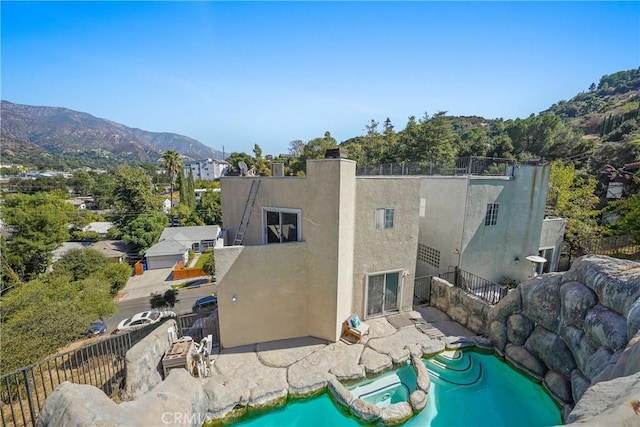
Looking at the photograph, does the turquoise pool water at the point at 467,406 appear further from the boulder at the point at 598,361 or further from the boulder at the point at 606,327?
the boulder at the point at 606,327

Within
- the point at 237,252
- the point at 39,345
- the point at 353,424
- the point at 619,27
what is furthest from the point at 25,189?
the point at 619,27

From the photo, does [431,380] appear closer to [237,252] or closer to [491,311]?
[491,311]

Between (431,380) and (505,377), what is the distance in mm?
2536

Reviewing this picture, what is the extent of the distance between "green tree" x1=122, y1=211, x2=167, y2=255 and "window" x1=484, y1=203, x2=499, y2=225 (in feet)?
134

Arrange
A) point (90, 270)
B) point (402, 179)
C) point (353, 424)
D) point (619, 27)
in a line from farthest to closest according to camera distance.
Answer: point (90, 270)
point (619, 27)
point (402, 179)
point (353, 424)

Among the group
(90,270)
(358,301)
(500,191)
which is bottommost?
(90,270)

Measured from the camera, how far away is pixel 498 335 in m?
9.73

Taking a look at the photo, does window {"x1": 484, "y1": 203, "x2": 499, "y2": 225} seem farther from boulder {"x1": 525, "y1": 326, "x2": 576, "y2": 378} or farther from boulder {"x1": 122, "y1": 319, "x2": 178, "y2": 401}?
boulder {"x1": 122, "y1": 319, "x2": 178, "y2": 401}

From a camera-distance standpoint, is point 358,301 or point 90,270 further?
point 90,270

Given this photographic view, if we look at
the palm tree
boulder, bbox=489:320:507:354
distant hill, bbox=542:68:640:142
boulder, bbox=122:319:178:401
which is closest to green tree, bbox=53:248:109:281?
boulder, bbox=122:319:178:401

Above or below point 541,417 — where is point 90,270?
below

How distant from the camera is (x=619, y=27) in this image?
15336mm

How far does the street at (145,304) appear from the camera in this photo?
75.5 feet

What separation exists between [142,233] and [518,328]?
4307cm
